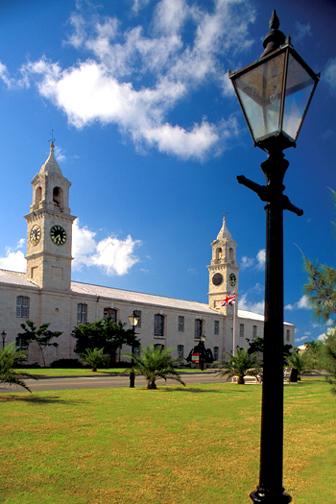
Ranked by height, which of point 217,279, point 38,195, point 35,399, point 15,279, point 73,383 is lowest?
point 73,383

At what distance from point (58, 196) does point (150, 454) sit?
1789 inches

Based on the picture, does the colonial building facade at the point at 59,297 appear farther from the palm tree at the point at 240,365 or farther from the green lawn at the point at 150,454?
the green lawn at the point at 150,454

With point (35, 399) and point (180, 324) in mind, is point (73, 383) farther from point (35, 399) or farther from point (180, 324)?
point (180, 324)

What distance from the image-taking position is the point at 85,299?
48469 mm

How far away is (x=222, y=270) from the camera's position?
232 ft

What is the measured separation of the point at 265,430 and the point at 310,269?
23.9 ft

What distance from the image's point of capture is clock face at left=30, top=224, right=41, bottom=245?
46534mm

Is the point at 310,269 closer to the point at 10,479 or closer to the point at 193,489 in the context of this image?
the point at 193,489

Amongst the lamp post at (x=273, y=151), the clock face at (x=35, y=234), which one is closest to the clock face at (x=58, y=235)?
the clock face at (x=35, y=234)

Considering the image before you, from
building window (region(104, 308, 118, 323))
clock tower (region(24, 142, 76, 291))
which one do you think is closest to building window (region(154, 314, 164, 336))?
building window (region(104, 308, 118, 323))

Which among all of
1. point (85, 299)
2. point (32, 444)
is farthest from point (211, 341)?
point (32, 444)

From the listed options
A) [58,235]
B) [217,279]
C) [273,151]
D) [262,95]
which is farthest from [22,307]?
[262,95]

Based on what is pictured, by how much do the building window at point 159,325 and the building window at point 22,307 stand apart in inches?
804

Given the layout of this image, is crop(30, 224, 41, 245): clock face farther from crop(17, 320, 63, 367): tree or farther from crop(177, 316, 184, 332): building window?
crop(177, 316, 184, 332): building window
